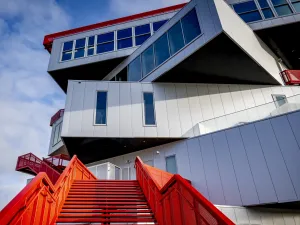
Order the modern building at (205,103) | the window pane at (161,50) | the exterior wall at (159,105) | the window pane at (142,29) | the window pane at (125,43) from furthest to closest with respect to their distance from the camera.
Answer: the window pane at (142,29), the window pane at (125,43), the window pane at (161,50), the exterior wall at (159,105), the modern building at (205,103)

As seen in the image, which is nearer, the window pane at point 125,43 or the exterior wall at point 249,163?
the exterior wall at point 249,163

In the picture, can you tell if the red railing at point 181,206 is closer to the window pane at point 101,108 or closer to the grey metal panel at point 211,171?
the grey metal panel at point 211,171

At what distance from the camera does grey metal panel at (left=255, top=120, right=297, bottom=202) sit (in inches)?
364

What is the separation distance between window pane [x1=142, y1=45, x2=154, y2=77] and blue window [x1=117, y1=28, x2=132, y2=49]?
3.26m

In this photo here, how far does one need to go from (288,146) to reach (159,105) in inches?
302

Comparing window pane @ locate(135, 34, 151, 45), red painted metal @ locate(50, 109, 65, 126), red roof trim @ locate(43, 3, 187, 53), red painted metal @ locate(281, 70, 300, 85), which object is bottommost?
red painted metal @ locate(281, 70, 300, 85)

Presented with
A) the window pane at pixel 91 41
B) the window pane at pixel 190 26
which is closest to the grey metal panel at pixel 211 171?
the window pane at pixel 190 26

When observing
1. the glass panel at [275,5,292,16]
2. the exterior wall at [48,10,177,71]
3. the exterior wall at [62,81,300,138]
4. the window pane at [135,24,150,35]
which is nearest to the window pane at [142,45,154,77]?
the exterior wall at [62,81,300,138]

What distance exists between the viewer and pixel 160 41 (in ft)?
52.0

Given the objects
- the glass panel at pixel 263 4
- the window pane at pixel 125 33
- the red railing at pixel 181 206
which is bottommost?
the red railing at pixel 181 206

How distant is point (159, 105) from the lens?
14953 mm

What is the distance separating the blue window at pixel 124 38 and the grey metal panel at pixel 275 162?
1282 cm

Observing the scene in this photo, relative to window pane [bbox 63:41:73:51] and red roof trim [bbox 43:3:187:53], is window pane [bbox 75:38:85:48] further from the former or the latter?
red roof trim [bbox 43:3:187:53]

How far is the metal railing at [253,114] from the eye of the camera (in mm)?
10641
